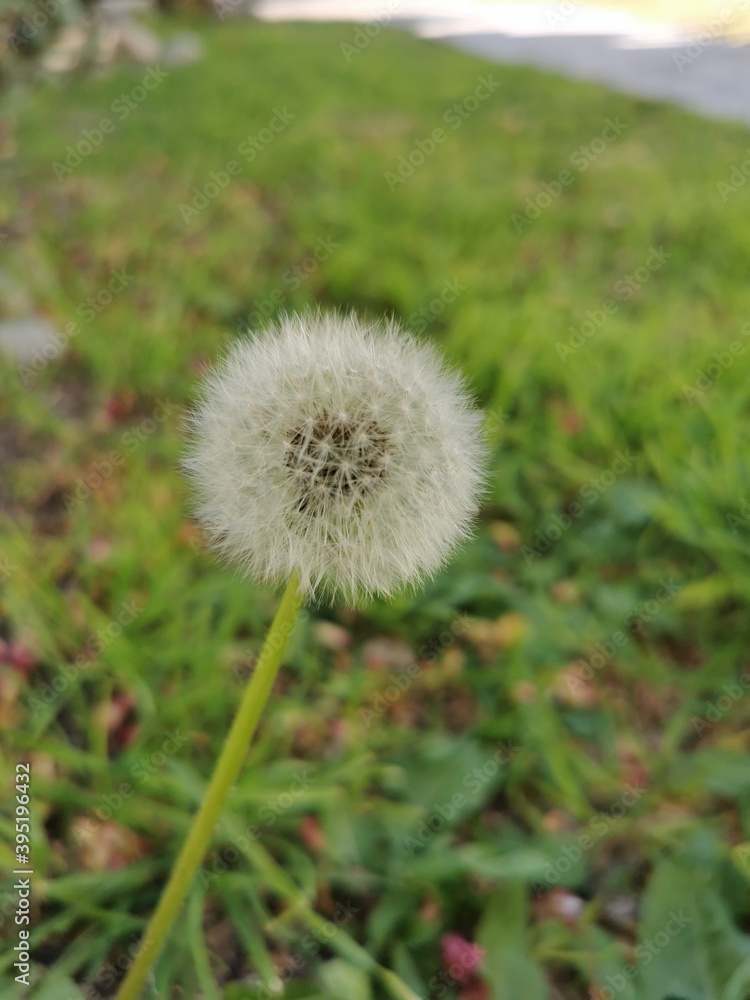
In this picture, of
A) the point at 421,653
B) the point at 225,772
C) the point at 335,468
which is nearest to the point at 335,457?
the point at 335,468

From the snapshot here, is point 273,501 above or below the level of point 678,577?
above

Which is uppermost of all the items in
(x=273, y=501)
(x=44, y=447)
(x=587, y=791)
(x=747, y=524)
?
(x=273, y=501)

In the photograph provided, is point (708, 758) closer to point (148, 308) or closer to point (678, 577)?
point (678, 577)

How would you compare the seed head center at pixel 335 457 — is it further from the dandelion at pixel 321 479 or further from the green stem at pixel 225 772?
the green stem at pixel 225 772

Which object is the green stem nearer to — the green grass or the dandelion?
the dandelion

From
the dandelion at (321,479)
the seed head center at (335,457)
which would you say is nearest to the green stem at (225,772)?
the dandelion at (321,479)

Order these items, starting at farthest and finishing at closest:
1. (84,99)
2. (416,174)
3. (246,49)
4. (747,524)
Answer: (246,49)
(84,99)
(416,174)
(747,524)

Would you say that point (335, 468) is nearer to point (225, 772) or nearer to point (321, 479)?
point (321, 479)

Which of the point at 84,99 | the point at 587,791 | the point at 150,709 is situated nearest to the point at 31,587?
the point at 150,709
